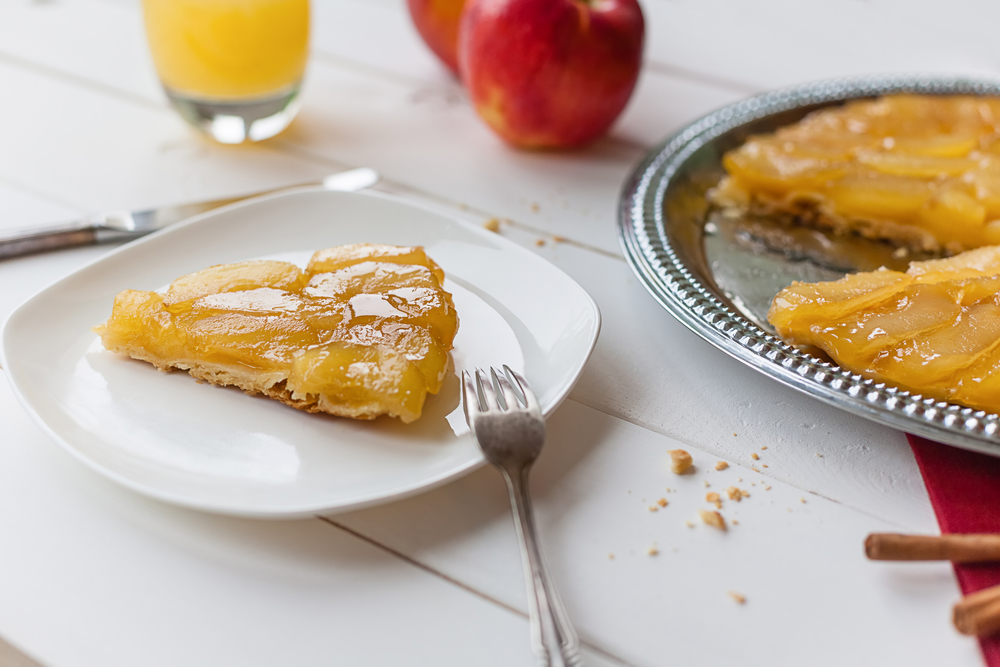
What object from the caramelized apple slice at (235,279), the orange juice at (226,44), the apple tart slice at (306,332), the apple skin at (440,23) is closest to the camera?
the apple tart slice at (306,332)

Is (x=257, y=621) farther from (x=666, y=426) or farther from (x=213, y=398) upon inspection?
(x=666, y=426)

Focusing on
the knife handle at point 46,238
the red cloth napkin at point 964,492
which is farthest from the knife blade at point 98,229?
the red cloth napkin at point 964,492

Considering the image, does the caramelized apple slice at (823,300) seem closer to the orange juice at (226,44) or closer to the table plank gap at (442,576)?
the table plank gap at (442,576)

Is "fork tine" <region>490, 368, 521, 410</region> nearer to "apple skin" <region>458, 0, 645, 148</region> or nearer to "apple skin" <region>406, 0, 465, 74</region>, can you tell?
"apple skin" <region>458, 0, 645, 148</region>

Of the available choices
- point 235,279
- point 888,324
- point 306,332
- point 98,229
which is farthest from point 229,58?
point 888,324

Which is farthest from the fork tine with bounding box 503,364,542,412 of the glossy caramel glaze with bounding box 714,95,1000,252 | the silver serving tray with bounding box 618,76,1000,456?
the glossy caramel glaze with bounding box 714,95,1000,252
